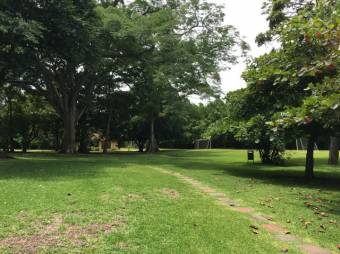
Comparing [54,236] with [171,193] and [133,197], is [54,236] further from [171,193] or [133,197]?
[171,193]

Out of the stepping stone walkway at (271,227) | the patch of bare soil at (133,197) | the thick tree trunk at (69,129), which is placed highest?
the thick tree trunk at (69,129)

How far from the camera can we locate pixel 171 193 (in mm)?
9648

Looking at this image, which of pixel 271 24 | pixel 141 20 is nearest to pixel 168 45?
pixel 141 20

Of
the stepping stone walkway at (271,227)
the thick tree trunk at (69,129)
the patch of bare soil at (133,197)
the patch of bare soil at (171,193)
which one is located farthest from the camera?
the thick tree trunk at (69,129)

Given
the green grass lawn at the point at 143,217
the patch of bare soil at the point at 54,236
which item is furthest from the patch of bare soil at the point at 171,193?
the patch of bare soil at the point at 54,236

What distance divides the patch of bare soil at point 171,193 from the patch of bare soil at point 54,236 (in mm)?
2950

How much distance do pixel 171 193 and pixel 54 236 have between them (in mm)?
4484

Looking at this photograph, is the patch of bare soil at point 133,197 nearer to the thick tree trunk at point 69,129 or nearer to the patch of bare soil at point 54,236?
the patch of bare soil at point 54,236

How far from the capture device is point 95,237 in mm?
5461

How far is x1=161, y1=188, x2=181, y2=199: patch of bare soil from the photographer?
921 centimetres

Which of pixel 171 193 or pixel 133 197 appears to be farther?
pixel 171 193

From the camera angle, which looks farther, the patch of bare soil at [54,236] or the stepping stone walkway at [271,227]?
the stepping stone walkway at [271,227]

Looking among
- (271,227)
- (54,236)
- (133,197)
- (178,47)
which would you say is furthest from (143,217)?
(178,47)

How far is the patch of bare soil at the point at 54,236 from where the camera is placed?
5.06 metres
